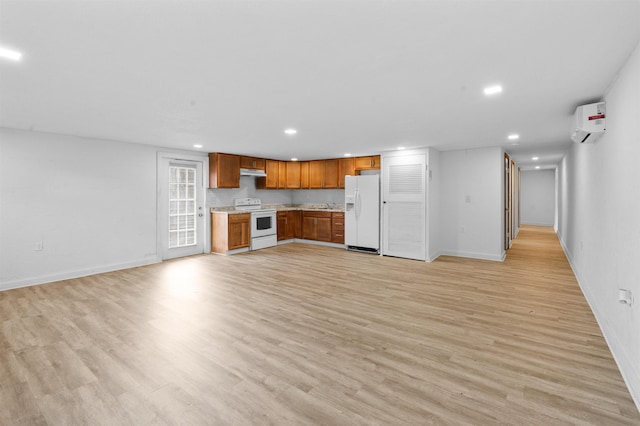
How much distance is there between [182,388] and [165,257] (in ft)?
14.8

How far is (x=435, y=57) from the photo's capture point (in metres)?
2.05

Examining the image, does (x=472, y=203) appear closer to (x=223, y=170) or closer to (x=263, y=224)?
(x=263, y=224)

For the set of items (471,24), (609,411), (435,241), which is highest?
(471,24)

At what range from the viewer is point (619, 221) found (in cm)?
232

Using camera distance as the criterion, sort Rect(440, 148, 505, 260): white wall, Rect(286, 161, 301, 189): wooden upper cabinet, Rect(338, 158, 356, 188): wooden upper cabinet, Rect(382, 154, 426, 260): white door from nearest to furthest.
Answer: Rect(440, 148, 505, 260): white wall < Rect(382, 154, 426, 260): white door < Rect(338, 158, 356, 188): wooden upper cabinet < Rect(286, 161, 301, 189): wooden upper cabinet

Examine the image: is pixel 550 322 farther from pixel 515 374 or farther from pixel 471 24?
pixel 471 24

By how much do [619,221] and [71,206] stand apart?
6.61 m

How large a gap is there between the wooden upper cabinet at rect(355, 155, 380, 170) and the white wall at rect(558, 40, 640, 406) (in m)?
3.86

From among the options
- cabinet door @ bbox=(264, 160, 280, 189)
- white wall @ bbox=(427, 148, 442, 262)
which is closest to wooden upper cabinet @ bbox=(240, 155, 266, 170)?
cabinet door @ bbox=(264, 160, 280, 189)

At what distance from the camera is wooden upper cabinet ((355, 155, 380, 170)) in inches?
270

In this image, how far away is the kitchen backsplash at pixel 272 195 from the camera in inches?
275

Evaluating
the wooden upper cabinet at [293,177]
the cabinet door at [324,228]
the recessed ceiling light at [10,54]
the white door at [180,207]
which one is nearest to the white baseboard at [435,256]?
the cabinet door at [324,228]

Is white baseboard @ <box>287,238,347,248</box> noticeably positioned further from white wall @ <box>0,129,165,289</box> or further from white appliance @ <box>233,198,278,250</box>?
white wall @ <box>0,129,165,289</box>

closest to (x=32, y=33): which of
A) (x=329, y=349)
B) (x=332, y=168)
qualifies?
(x=329, y=349)
